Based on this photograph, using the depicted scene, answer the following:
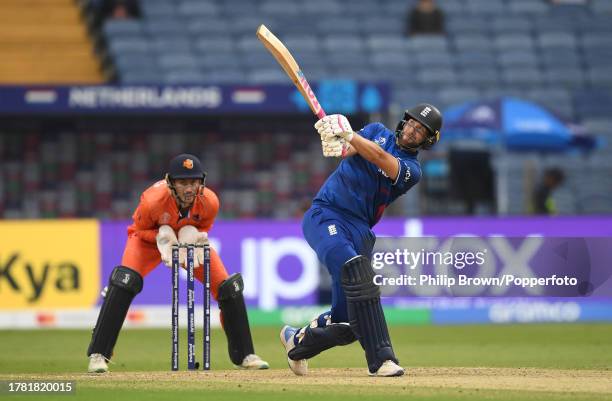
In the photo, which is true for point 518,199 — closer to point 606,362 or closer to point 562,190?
point 562,190

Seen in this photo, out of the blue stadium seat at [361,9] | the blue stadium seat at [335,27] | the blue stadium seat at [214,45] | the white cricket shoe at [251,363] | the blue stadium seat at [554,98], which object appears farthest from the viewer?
the blue stadium seat at [361,9]

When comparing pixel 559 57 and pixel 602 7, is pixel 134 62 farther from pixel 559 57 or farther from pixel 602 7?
pixel 602 7

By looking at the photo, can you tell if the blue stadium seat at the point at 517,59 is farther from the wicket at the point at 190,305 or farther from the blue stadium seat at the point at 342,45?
the wicket at the point at 190,305

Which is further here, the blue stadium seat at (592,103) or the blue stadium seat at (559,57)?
the blue stadium seat at (559,57)

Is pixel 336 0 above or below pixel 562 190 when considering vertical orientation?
above

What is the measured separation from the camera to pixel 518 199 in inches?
862

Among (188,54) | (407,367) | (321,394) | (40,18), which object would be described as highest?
(40,18)

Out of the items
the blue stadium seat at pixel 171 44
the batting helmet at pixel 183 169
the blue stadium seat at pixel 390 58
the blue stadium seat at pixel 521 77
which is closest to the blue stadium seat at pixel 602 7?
the blue stadium seat at pixel 521 77

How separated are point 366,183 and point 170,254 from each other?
175cm

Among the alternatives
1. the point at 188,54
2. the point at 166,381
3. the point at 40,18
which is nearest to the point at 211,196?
the point at 166,381

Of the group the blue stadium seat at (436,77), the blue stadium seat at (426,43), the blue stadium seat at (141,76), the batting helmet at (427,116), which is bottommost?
the batting helmet at (427,116)

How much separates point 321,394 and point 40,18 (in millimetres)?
16452

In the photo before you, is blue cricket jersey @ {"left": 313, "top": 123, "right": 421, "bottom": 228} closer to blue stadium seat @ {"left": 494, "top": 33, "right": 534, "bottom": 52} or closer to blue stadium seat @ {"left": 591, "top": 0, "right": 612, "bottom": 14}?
blue stadium seat @ {"left": 494, "top": 33, "right": 534, "bottom": 52}

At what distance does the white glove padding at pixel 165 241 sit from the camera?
1016cm
